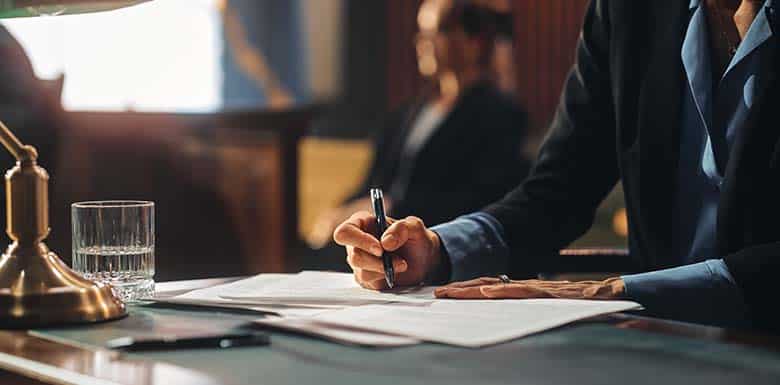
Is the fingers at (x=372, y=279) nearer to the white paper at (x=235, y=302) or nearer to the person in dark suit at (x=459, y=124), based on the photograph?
the white paper at (x=235, y=302)

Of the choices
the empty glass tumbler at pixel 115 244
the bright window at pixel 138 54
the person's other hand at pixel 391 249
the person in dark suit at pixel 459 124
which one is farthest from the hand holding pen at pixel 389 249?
the bright window at pixel 138 54

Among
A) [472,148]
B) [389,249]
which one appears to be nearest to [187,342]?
[389,249]

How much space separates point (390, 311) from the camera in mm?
1270

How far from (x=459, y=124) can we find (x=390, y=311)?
10.0 feet

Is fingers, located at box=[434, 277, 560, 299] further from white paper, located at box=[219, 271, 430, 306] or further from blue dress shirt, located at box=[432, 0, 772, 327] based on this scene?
blue dress shirt, located at box=[432, 0, 772, 327]

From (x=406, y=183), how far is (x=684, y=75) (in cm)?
261

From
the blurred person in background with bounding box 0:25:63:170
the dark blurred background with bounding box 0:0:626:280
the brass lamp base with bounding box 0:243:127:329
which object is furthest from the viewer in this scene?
the dark blurred background with bounding box 0:0:626:280

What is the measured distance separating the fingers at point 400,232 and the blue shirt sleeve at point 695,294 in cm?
29

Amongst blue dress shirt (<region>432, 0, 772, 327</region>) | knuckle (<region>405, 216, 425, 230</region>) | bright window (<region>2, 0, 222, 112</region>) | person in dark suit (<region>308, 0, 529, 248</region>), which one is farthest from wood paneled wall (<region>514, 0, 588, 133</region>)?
knuckle (<region>405, 216, 425, 230</region>)

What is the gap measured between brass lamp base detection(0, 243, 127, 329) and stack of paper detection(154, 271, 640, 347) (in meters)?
0.13

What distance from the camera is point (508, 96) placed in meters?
4.34

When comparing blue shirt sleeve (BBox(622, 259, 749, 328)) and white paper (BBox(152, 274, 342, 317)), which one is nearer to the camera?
white paper (BBox(152, 274, 342, 317))

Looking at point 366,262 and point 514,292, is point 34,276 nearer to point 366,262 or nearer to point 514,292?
point 366,262

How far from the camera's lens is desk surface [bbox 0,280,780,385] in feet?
3.23
